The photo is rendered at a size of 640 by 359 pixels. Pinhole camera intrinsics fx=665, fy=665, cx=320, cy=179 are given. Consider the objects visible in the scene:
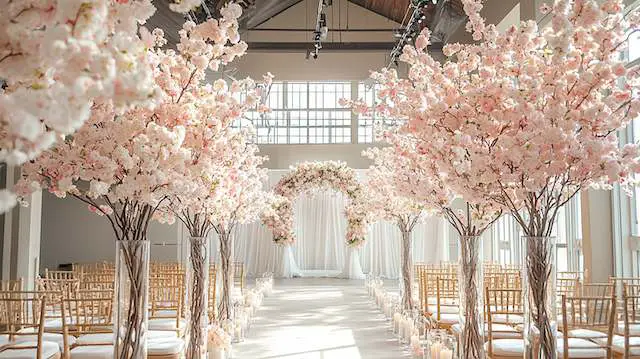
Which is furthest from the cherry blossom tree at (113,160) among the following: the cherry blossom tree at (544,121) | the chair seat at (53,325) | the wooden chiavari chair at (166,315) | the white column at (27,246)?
the white column at (27,246)

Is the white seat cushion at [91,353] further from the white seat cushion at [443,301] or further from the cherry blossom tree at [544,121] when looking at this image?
the white seat cushion at [443,301]

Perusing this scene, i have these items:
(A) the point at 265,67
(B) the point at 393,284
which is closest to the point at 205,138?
(B) the point at 393,284

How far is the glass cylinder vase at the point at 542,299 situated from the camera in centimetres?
305

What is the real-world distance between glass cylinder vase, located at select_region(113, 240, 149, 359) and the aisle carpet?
353 cm

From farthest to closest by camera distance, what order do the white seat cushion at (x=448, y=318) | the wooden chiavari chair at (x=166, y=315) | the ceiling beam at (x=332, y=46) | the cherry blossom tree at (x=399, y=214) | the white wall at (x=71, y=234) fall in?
1. the white wall at (x=71, y=234)
2. the ceiling beam at (x=332, y=46)
3. the cherry blossom tree at (x=399, y=214)
4. the white seat cushion at (x=448, y=318)
5. the wooden chiavari chair at (x=166, y=315)

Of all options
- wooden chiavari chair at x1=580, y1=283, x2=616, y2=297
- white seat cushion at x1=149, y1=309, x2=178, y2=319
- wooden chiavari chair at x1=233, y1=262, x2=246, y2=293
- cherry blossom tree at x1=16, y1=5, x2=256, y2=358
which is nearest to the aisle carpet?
wooden chiavari chair at x1=233, y1=262, x2=246, y2=293

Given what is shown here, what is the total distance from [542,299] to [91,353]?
3.00 meters

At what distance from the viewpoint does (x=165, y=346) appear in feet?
15.6

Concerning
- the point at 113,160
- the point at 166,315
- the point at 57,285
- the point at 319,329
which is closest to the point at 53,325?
the point at 57,285

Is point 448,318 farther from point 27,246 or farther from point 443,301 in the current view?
point 27,246

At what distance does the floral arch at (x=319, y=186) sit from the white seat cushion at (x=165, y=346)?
24.7 ft

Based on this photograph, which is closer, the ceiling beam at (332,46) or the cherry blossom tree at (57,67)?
the cherry blossom tree at (57,67)

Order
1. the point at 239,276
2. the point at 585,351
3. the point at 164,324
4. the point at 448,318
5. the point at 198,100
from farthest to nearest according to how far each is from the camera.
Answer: the point at 239,276
the point at 448,318
the point at 164,324
the point at 585,351
the point at 198,100

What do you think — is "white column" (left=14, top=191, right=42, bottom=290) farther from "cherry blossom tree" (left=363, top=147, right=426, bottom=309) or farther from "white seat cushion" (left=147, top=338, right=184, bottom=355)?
"white seat cushion" (left=147, top=338, right=184, bottom=355)
